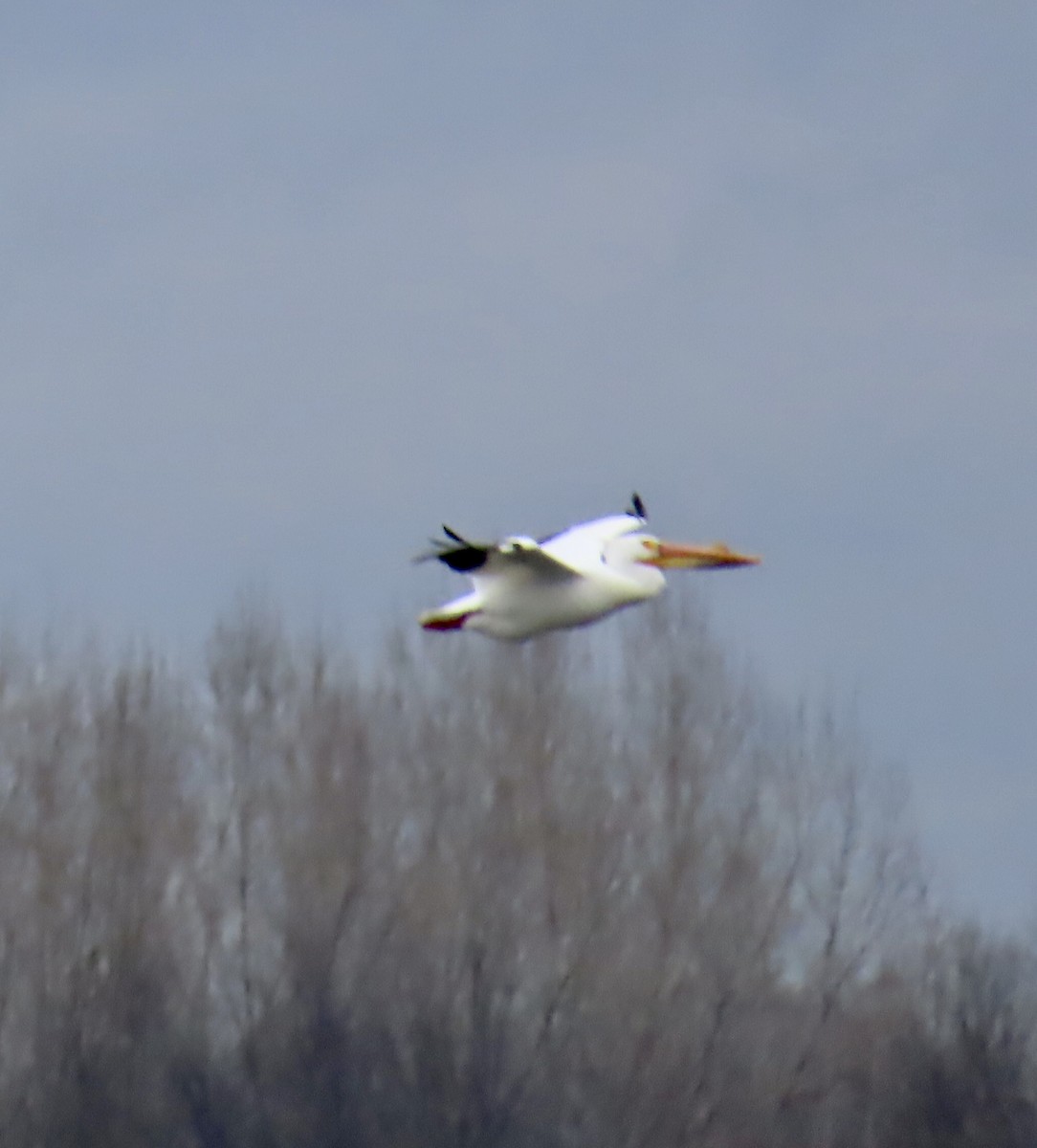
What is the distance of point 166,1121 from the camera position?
26938mm

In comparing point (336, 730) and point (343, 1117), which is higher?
point (336, 730)

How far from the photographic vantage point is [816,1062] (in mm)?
28891

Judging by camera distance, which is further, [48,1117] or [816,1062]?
[816,1062]

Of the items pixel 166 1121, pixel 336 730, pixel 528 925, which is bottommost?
pixel 166 1121

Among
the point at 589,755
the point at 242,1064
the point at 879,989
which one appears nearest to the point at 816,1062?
the point at 879,989

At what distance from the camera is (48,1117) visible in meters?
26.9

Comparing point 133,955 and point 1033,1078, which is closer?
point 133,955

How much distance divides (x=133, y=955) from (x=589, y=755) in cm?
457

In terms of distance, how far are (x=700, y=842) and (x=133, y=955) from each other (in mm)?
5215

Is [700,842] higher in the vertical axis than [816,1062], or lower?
higher

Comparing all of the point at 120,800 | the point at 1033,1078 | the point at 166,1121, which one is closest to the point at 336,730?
the point at 120,800

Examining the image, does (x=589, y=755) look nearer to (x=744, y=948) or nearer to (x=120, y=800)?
(x=744, y=948)

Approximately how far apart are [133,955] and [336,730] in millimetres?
3031

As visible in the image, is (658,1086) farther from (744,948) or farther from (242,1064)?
Answer: (242,1064)
